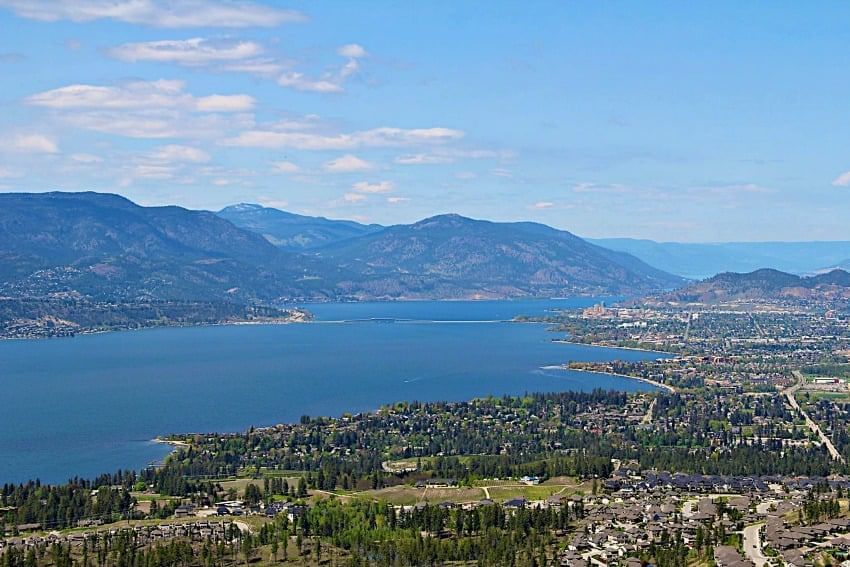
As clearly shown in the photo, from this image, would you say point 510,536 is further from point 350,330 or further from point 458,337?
point 350,330

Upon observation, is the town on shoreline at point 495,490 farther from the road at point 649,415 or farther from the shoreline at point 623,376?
the shoreline at point 623,376

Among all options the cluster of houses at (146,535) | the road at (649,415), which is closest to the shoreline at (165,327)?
the road at (649,415)

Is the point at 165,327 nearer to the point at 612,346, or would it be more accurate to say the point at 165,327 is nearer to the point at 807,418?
the point at 612,346

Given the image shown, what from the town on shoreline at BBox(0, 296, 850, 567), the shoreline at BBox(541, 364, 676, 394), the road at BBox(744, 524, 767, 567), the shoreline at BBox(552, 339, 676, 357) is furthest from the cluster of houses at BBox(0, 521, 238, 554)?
the shoreline at BBox(552, 339, 676, 357)

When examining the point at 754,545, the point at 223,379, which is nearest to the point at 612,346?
the point at 223,379

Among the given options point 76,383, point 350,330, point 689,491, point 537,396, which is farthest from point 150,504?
point 350,330

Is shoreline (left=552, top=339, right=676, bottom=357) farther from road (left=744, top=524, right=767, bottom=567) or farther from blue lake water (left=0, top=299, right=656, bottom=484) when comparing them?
road (left=744, top=524, right=767, bottom=567)
